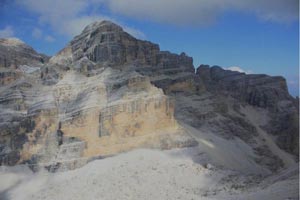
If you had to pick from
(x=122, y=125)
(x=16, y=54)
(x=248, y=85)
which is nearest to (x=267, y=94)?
(x=248, y=85)

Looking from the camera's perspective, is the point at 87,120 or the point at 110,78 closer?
the point at 87,120

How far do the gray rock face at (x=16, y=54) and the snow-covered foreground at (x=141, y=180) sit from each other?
3146cm

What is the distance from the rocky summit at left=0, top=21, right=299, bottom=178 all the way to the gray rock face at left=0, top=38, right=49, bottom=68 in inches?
10.9

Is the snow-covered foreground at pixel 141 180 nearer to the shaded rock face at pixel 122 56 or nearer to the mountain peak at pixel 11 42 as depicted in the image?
the shaded rock face at pixel 122 56

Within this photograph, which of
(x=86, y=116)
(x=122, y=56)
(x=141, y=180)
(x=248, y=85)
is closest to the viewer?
(x=141, y=180)

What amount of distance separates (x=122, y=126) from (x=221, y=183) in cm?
1873

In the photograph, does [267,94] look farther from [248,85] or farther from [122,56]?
[122,56]

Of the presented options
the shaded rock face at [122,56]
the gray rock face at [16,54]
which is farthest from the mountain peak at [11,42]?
the shaded rock face at [122,56]

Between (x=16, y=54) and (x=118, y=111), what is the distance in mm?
43182

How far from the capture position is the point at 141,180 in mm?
66312

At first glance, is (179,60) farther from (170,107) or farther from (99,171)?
(99,171)

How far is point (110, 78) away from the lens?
8475 cm

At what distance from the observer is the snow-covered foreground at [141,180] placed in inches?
2338

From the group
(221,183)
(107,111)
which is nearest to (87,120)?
(107,111)
